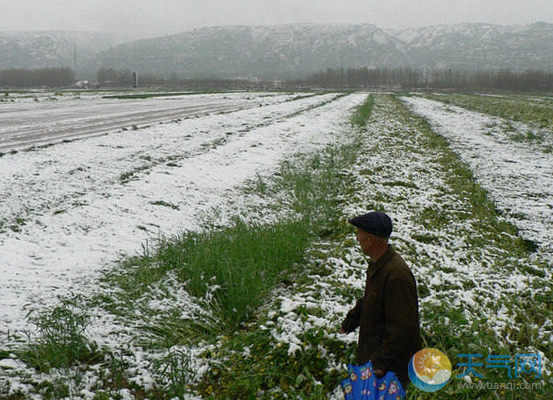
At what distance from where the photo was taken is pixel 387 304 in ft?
9.12

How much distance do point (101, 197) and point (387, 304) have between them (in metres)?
8.22

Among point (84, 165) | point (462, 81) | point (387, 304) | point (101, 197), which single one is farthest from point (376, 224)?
point (462, 81)

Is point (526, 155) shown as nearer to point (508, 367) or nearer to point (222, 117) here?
point (508, 367)

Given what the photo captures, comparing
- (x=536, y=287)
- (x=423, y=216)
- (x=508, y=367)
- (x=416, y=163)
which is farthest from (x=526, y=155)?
(x=508, y=367)

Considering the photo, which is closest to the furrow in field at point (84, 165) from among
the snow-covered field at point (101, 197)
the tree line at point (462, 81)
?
the snow-covered field at point (101, 197)

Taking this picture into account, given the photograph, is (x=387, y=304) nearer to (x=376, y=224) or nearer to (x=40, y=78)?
(x=376, y=224)

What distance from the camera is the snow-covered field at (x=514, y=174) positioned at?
8.75m

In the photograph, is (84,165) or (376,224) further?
(84,165)

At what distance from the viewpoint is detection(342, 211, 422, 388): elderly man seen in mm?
2738

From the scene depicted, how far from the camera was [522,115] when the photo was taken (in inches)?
1188

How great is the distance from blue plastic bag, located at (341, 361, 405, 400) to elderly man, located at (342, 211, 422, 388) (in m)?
0.08

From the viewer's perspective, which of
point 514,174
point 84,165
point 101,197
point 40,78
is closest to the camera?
point 101,197

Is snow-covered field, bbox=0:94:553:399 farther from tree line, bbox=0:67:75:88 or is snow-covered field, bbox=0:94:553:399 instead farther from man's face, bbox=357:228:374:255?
tree line, bbox=0:67:75:88

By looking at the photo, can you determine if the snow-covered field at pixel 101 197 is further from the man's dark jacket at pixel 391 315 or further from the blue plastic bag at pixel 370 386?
the man's dark jacket at pixel 391 315
